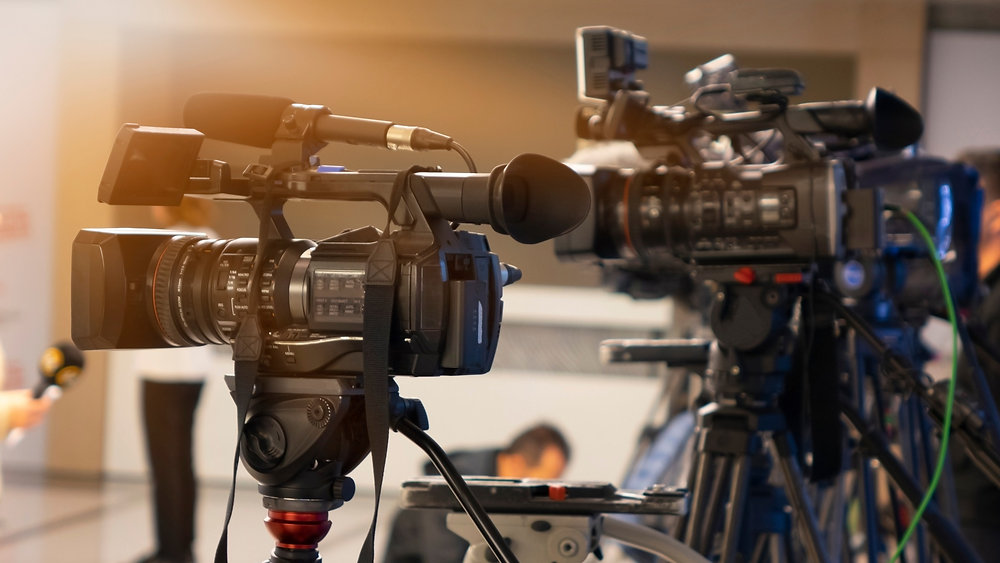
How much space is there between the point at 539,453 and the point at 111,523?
1.72 meters

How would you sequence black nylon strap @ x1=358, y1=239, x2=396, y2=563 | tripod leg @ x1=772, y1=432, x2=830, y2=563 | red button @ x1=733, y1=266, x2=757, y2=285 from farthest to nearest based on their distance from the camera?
1. red button @ x1=733, y1=266, x2=757, y2=285
2. tripod leg @ x1=772, y1=432, x2=830, y2=563
3. black nylon strap @ x1=358, y1=239, x2=396, y2=563

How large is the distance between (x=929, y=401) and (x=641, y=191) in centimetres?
53

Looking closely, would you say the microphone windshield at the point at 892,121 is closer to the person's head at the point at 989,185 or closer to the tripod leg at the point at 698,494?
the tripod leg at the point at 698,494

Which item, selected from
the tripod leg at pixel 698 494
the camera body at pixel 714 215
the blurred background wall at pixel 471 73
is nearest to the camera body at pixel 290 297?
the camera body at pixel 714 215

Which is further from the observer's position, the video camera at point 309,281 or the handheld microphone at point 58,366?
the handheld microphone at point 58,366

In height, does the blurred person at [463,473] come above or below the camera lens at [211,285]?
below

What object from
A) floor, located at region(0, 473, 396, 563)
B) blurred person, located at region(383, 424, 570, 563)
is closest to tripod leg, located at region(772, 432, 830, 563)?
blurred person, located at region(383, 424, 570, 563)

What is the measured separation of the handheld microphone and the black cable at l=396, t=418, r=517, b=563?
1552 millimetres

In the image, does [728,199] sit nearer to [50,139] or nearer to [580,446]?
[580,446]

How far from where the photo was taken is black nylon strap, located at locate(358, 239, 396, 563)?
3.74 ft

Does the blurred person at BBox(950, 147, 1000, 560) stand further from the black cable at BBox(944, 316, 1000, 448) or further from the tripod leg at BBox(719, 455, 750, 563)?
the tripod leg at BBox(719, 455, 750, 563)

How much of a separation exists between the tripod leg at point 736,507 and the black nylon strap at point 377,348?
2.45 ft

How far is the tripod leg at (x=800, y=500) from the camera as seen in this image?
5.51ft

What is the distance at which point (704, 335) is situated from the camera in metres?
3.27
